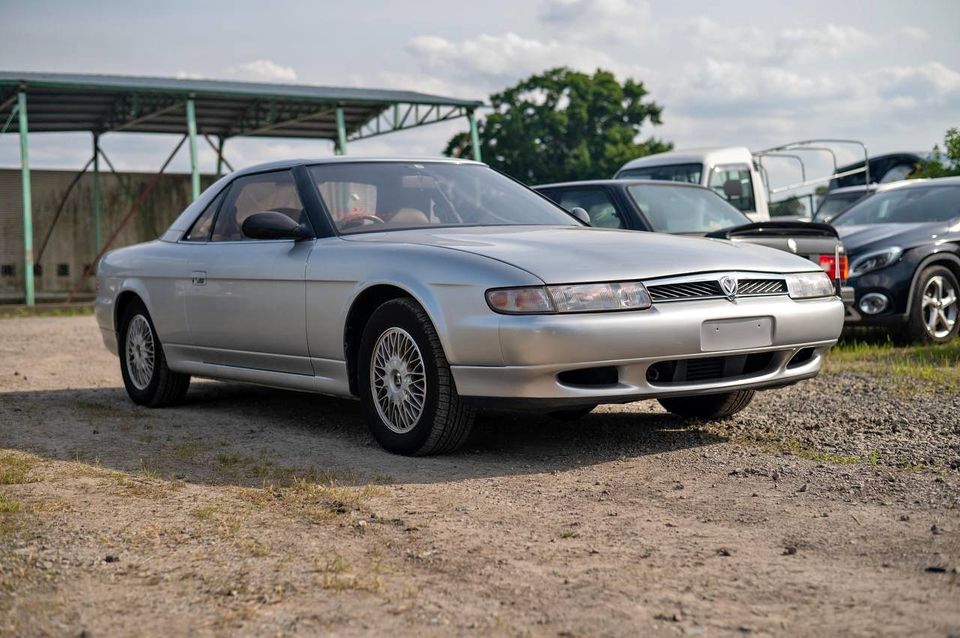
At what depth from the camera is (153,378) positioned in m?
7.61

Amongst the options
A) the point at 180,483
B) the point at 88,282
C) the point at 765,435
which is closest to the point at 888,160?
the point at 88,282

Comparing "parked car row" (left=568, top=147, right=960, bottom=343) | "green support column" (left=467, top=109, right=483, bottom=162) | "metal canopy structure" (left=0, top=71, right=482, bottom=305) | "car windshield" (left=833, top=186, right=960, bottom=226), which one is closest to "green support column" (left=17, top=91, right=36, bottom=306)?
"metal canopy structure" (left=0, top=71, right=482, bottom=305)

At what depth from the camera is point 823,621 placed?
118 inches

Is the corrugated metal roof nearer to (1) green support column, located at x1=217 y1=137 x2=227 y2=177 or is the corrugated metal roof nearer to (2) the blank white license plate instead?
(1) green support column, located at x1=217 y1=137 x2=227 y2=177

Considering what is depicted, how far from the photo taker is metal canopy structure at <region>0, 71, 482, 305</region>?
20781 mm

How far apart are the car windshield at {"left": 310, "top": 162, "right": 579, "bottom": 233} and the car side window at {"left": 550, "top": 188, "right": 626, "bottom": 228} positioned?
267 cm

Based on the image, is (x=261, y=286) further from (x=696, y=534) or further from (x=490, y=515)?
(x=696, y=534)

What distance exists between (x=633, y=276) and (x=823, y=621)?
2277 millimetres

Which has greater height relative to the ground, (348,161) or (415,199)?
(348,161)

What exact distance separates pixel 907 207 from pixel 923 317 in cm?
163

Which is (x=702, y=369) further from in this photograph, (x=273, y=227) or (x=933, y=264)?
(x=933, y=264)

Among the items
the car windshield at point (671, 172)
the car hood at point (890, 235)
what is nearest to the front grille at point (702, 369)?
the car hood at point (890, 235)

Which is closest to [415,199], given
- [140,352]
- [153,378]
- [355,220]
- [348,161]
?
[355,220]

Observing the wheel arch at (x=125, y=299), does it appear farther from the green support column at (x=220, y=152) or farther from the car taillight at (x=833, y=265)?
the green support column at (x=220, y=152)
